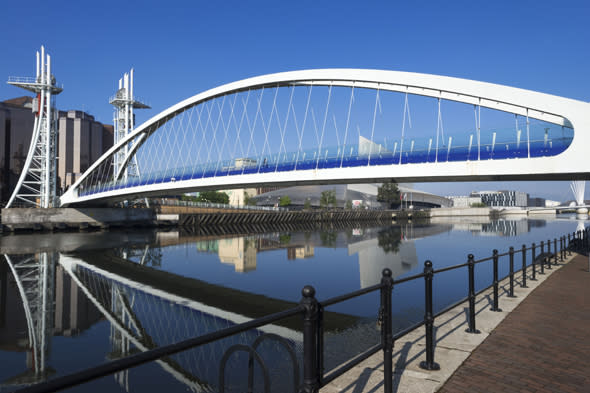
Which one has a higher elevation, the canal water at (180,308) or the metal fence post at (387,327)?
the metal fence post at (387,327)

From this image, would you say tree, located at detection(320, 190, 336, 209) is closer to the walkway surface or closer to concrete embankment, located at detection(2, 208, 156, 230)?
concrete embankment, located at detection(2, 208, 156, 230)

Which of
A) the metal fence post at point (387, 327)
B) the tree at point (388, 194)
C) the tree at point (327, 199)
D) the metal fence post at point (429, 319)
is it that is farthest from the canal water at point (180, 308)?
the tree at point (388, 194)

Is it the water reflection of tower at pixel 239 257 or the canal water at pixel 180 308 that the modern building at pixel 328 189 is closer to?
the water reflection of tower at pixel 239 257

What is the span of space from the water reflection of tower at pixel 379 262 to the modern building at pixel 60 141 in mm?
58885

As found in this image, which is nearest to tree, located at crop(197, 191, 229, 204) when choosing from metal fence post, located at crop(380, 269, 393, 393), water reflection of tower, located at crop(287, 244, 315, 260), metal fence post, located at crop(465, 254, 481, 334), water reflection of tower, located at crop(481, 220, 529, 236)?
water reflection of tower, located at crop(481, 220, 529, 236)

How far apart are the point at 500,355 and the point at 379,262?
15.6 metres

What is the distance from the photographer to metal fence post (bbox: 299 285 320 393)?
7.76ft

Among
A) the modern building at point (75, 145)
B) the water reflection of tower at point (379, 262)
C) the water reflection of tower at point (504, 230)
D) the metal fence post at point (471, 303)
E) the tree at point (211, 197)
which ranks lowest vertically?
the water reflection of tower at point (504, 230)

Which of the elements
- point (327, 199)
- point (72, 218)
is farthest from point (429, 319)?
point (327, 199)

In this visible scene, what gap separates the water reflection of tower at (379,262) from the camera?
52.8 ft

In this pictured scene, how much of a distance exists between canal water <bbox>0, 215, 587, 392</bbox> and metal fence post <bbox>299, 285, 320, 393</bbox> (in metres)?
0.28

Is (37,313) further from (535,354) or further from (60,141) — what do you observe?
(60,141)

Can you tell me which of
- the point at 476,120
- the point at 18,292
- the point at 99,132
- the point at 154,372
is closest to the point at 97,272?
the point at 18,292

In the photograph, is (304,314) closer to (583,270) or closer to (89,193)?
(583,270)
